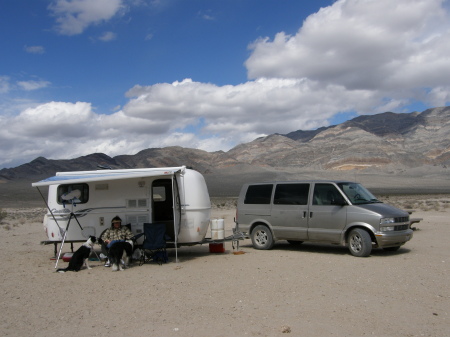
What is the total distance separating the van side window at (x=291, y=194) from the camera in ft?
39.7

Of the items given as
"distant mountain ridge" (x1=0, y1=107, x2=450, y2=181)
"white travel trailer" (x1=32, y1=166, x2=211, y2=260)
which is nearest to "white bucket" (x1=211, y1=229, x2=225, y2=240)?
"white travel trailer" (x1=32, y1=166, x2=211, y2=260)

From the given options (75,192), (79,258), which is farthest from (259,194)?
(79,258)

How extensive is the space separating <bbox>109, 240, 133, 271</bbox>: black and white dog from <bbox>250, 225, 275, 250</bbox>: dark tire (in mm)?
3812

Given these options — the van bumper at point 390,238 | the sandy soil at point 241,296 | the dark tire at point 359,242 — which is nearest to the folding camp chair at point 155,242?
the sandy soil at point 241,296

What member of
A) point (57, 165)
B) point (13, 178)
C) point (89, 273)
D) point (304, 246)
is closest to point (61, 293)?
point (89, 273)

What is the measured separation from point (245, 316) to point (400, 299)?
2594 mm

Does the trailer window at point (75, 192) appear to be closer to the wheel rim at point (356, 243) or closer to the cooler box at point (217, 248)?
the cooler box at point (217, 248)

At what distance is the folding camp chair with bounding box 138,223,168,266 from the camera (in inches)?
435

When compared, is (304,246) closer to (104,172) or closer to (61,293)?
(104,172)

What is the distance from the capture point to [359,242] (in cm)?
1095

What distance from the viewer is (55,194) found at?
11.9 meters

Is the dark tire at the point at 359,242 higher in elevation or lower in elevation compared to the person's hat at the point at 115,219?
lower

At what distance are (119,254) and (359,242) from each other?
574 cm

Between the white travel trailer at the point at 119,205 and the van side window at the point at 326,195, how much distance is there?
9.64 ft
